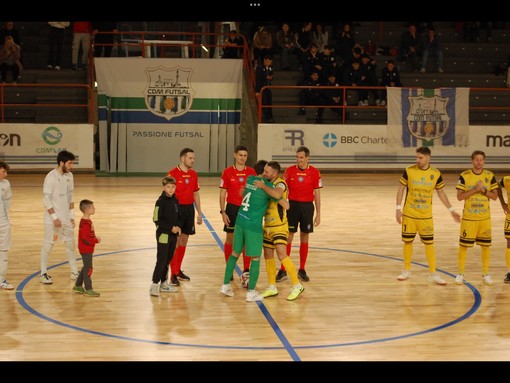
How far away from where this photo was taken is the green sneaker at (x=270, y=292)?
11.8 metres

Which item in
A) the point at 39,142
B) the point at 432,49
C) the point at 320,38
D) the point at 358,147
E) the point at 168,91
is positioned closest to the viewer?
the point at 39,142

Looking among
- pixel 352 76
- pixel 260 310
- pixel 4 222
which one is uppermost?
pixel 352 76

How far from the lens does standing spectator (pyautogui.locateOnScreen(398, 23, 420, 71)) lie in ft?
98.9

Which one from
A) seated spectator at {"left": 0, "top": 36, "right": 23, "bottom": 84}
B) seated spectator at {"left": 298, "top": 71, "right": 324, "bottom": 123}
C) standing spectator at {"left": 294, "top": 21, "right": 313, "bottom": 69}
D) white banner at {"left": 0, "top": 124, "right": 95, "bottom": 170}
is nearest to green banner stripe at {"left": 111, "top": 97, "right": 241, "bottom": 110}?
white banner at {"left": 0, "top": 124, "right": 95, "bottom": 170}

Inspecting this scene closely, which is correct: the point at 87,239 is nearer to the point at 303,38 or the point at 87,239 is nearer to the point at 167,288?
the point at 167,288

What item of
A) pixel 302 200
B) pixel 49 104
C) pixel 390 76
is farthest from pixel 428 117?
pixel 302 200

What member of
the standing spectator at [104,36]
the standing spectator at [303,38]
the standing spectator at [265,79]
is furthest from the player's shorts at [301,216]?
the standing spectator at [303,38]

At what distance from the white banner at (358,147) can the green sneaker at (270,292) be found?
14.9m

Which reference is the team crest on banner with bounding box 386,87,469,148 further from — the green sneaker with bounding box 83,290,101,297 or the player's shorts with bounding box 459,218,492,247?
the green sneaker with bounding box 83,290,101,297

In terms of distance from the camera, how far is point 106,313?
10984 mm

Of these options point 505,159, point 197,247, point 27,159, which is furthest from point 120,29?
point 197,247

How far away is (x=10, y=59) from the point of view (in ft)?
91.1

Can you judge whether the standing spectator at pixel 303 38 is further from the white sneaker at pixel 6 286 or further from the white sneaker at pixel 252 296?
the white sneaker at pixel 6 286

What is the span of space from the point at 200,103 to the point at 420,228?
15.7 meters
